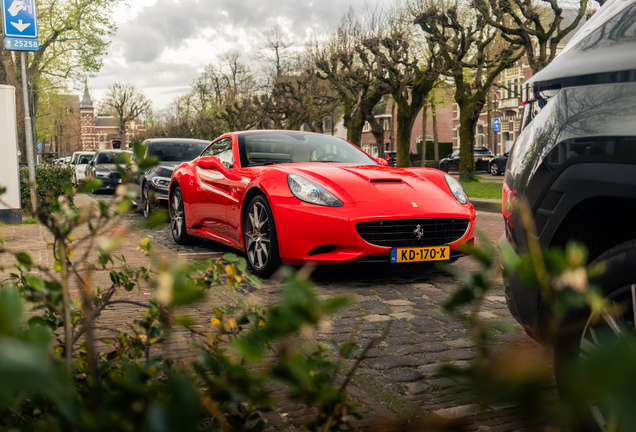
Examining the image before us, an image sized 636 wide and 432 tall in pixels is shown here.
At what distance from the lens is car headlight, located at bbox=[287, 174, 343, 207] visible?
18.3ft

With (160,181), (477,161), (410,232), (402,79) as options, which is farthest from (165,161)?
(477,161)

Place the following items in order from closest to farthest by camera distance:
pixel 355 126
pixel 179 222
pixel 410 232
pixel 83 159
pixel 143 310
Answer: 1. pixel 143 310
2. pixel 410 232
3. pixel 179 222
4. pixel 83 159
5. pixel 355 126

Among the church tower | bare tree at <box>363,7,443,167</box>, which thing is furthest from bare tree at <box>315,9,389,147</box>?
the church tower

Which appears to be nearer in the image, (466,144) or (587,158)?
(587,158)

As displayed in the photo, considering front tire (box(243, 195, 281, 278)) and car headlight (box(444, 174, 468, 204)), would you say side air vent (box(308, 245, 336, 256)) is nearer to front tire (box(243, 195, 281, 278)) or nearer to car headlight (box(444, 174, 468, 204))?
front tire (box(243, 195, 281, 278))

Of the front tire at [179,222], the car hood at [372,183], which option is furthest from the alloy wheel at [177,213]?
the car hood at [372,183]

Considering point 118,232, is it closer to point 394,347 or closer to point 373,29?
point 394,347

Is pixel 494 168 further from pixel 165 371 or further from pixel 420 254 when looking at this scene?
pixel 165 371

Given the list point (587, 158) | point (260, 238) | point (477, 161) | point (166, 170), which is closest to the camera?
point (587, 158)

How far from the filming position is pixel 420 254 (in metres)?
5.64

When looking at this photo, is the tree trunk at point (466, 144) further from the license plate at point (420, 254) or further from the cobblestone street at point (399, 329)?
the license plate at point (420, 254)

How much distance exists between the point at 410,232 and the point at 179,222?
155 inches

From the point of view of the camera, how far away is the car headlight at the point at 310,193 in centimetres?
559

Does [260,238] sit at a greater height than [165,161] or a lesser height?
lesser
